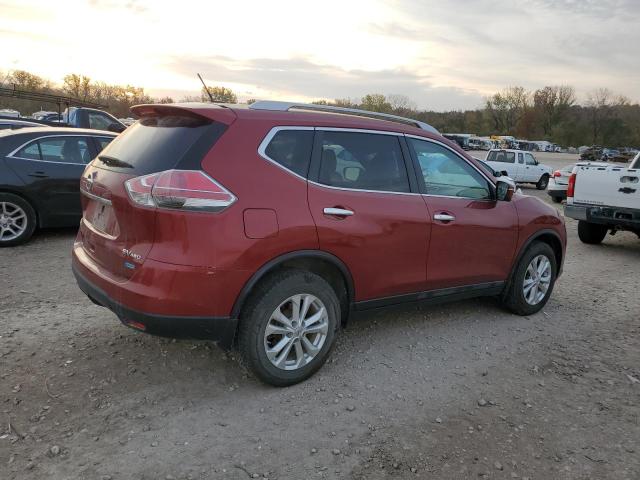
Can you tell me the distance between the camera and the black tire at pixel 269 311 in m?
3.18

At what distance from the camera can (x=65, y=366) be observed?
3.57 meters

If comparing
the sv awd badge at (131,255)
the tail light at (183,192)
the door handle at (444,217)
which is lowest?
the sv awd badge at (131,255)

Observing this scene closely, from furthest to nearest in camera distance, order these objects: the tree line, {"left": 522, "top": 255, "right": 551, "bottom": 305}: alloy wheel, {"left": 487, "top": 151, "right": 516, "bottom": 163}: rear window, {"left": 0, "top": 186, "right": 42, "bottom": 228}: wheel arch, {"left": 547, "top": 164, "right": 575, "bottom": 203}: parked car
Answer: the tree line < {"left": 487, "top": 151, "right": 516, "bottom": 163}: rear window < {"left": 547, "top": 164, "right": 575, "bottom": 203}: parked car < {"left": 0, "top": 186, "right": 42, "bottom": 228}: wheel arch < {"left": 522, "top": 255, "right": 551, "bottom": 305}: alloy wheel

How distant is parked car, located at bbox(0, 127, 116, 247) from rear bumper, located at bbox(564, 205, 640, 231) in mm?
7482

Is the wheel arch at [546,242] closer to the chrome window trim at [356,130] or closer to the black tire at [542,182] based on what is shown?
the chrome window trim at [356,130]

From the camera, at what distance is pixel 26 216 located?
22.4 ft

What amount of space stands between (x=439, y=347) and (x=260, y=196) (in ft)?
6.69

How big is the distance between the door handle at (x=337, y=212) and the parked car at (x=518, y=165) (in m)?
20.2

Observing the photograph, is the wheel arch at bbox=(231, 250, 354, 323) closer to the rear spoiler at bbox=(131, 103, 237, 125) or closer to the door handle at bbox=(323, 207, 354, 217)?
the door handle at bbox=(323, 207, 354, 217)

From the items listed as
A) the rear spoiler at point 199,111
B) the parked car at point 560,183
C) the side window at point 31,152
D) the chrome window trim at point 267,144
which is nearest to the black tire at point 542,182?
the parked car at point 560,183

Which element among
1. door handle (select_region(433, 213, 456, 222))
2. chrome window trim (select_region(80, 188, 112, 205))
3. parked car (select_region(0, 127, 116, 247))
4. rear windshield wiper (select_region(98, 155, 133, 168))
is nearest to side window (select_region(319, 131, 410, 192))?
door handle (select_region(433, 213, 456, 222))

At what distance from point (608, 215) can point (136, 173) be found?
24.4 feet

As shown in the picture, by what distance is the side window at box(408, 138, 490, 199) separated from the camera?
4066mm

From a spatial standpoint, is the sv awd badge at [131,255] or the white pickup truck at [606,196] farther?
the white pickup truck at [606,196]
